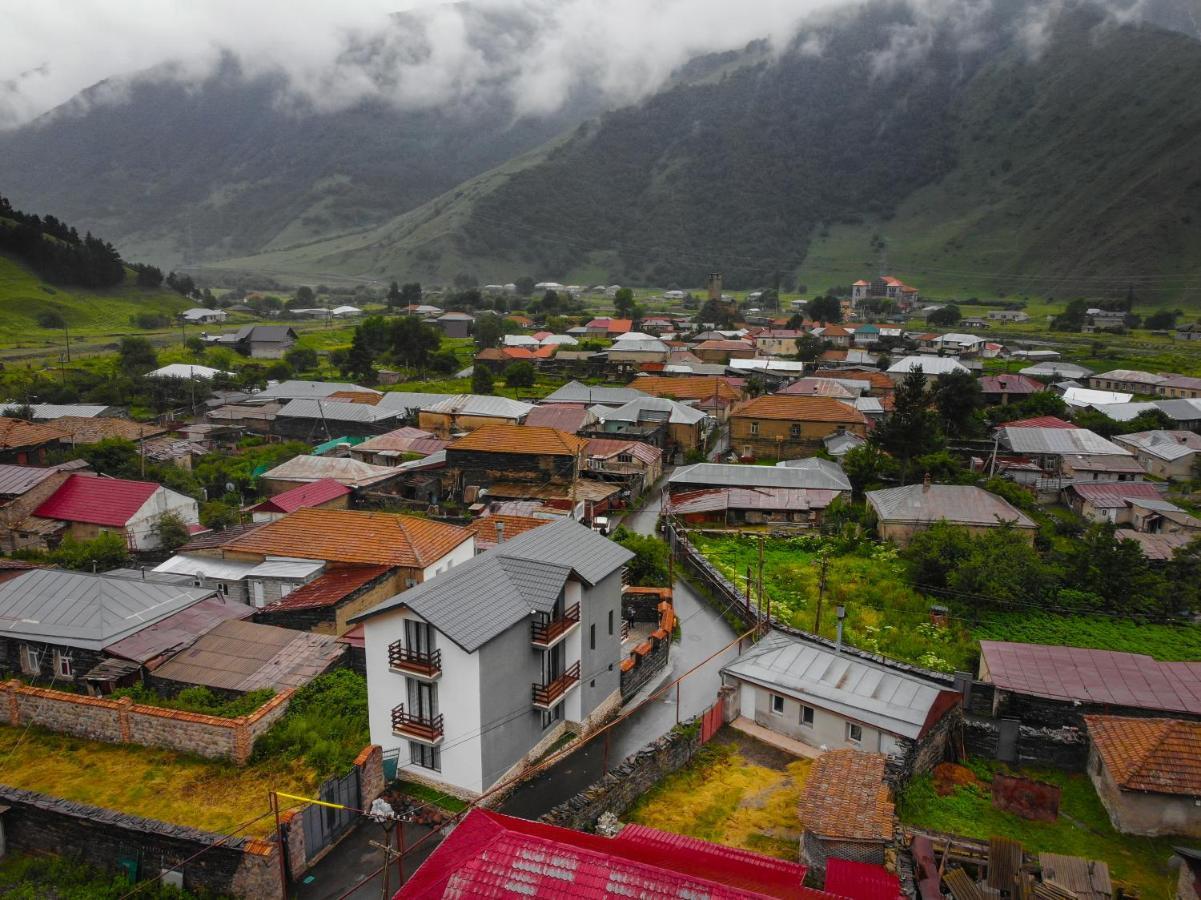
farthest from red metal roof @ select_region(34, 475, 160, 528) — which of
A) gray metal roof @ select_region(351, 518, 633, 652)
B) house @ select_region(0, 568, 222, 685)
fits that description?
gray metal roof @ select_region(351, 518, 633, 652)

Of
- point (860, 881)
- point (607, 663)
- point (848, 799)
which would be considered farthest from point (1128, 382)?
point (860, 881)

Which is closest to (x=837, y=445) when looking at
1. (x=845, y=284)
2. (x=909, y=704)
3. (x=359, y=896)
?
(x=909, y=704)

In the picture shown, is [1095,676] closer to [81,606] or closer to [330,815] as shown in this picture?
[330,815]

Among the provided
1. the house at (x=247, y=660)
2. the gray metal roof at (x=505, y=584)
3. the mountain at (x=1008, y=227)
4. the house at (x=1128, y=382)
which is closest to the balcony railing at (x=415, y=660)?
the gray metal roof at (x=505, y=584)

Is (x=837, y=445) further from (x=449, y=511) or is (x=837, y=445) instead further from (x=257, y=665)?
(x=257, y=665)

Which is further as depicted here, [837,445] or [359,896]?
[837,445]

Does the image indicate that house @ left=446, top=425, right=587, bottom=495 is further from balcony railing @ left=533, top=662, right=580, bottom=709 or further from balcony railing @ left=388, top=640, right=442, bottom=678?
balcony railing @ left=388, top=640, right=442, bottom=678

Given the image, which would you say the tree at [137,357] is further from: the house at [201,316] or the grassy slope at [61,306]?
the house at [201,316]
